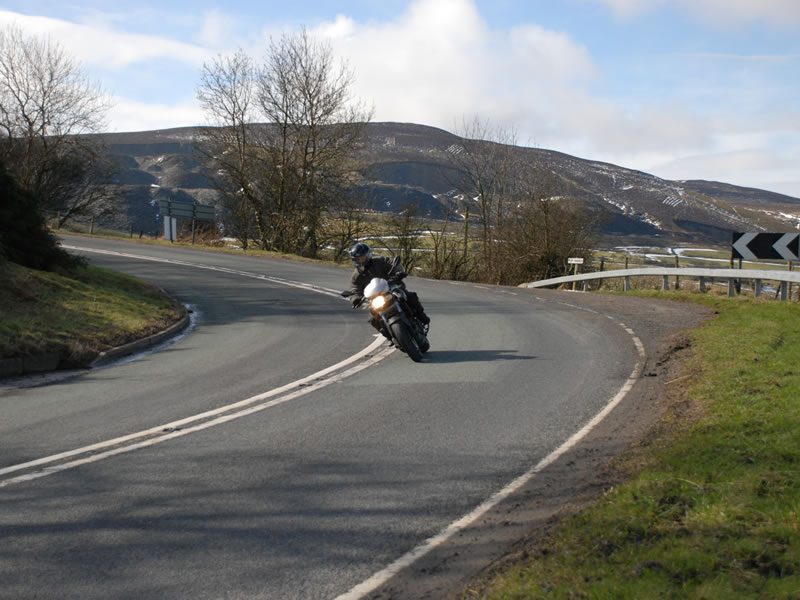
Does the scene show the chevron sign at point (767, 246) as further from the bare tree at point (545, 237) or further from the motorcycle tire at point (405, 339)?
the bare tree at point (545, 237)

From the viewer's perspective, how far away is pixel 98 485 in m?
5.68

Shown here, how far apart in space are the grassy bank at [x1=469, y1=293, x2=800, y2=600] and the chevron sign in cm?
1069

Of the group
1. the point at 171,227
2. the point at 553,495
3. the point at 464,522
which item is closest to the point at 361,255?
the point at 553,495

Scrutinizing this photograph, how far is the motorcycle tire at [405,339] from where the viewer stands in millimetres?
11195

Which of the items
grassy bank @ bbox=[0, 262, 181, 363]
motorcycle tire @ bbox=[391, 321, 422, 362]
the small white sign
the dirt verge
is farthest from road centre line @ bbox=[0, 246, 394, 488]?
the small white sign

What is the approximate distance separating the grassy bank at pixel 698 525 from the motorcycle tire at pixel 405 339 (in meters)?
4.42

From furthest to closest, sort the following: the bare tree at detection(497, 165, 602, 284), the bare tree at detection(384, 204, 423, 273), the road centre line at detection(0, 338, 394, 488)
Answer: the bare tree at detection(384, 204, 423, 273), the bare tree at detection(497, 165, 602, 284), the road centre line at detection(0, 338, 394, 488)

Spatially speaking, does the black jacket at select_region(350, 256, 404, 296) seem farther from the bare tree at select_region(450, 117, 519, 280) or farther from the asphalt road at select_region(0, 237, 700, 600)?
the bare tree at select_region(450, 117, 519, 280)

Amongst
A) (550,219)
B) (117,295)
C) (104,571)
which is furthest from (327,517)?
(550,219)

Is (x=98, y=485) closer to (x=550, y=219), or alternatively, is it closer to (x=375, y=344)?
(x=375, y=344)

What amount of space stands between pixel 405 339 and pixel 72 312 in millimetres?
6619

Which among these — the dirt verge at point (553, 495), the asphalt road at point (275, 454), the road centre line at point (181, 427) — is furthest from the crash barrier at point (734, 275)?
the road centre line at point (181, 427)

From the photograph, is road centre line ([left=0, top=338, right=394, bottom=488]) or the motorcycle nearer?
road centre line ([left=0, top=338, right=394, bottom=488])

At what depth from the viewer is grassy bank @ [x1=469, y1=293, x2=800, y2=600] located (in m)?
3.74
